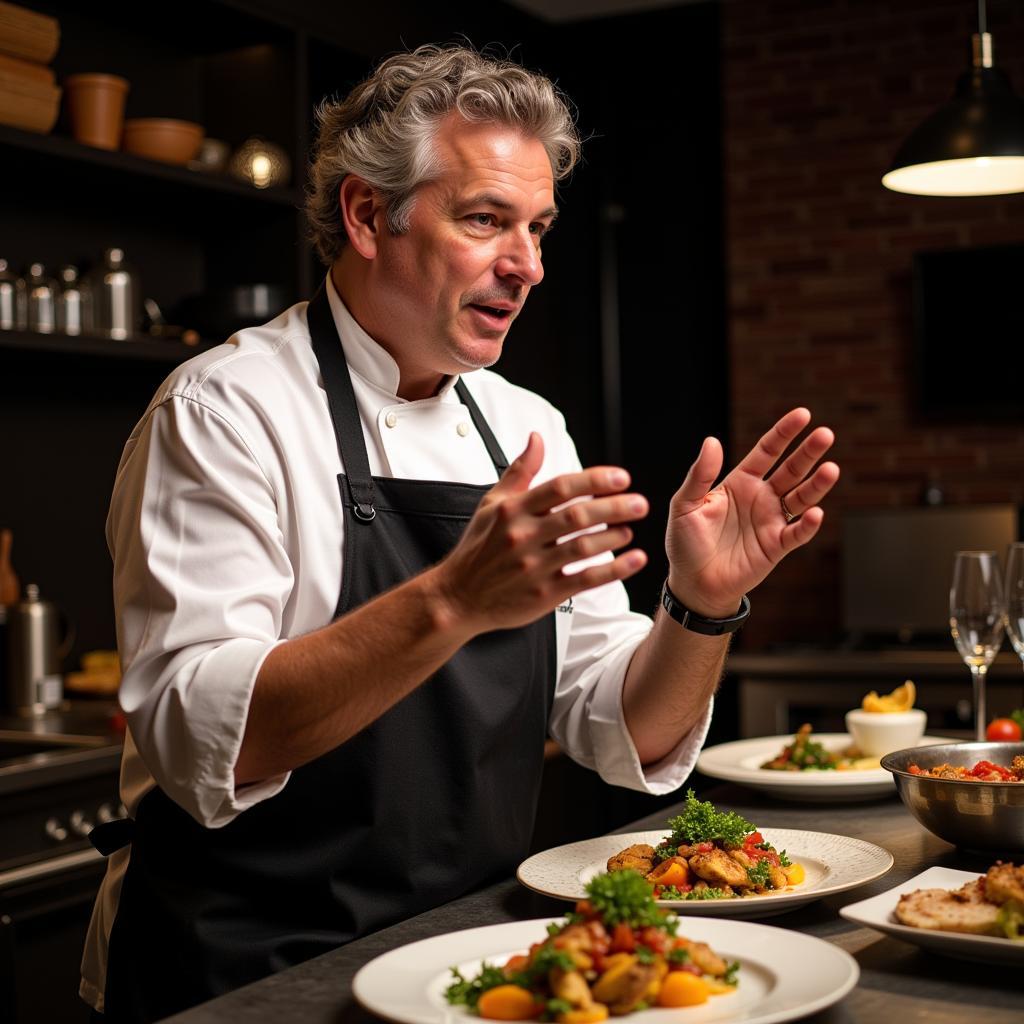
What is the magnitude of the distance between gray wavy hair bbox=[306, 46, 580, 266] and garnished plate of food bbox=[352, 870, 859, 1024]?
91cm

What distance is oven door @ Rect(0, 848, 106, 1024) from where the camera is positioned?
2355 mm

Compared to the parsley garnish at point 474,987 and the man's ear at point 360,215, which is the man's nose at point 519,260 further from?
the parsley garnish at point 474,987

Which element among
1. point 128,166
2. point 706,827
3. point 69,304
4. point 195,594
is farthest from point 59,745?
point 706,827

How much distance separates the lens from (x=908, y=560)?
4.36 meters

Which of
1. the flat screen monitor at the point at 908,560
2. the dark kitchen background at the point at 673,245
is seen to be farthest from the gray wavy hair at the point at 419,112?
the flat screen monitor at the point at 908,560

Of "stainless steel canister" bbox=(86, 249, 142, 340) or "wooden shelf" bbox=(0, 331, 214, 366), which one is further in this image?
"stainless steel canister" bbox=(86, 249, 142, 340)

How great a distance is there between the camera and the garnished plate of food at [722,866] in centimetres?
123

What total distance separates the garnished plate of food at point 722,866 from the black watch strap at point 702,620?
0.24 metres

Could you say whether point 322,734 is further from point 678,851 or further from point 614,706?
point 614,706

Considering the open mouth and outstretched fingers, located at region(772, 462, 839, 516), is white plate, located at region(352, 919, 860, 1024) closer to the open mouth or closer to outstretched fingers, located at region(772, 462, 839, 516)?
outstretched fingers, located at region(772, 462, 839, 516)

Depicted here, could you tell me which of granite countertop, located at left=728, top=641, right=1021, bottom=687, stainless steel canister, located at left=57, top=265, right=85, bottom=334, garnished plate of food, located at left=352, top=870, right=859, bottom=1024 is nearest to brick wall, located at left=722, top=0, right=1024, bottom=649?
granite countertop, located at left=728, top=641, right=1021, bottom=687

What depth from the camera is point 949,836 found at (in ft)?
4.55

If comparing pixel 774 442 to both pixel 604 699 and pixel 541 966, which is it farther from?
pixel 541 966

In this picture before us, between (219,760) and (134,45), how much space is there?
2803mm
